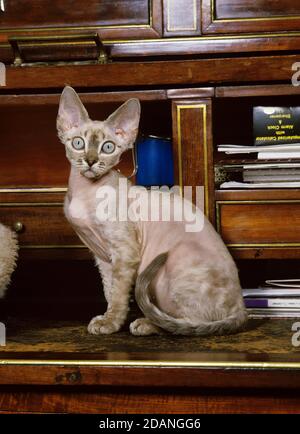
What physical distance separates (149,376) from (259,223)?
0.57 m

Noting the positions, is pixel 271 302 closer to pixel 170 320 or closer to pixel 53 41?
pixel 170 320

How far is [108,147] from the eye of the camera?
58.4 inches

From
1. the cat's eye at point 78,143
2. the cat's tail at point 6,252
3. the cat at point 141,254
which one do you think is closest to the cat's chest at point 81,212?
the cat at point 141,254

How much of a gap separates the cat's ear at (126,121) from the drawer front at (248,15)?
302mm

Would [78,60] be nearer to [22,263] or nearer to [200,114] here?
[200,114]

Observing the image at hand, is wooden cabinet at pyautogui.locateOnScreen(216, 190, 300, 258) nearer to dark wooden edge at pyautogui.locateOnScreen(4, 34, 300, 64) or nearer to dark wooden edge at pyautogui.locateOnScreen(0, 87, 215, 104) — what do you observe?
dark wooden edge at pyautogui.locateOnScreen(0, 87, 215, 104)

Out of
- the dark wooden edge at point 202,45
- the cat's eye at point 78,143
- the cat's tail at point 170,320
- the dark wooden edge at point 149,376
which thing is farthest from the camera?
the dark wooden edge at point 202,45

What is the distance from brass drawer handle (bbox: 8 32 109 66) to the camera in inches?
61.1

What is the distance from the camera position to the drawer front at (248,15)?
1.58 metres

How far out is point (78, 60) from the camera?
5.35 ft

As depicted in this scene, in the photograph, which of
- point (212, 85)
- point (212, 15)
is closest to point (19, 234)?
point (212, 85)

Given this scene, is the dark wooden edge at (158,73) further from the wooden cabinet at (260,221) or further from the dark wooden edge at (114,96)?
the wooden cabinet at (260,221)

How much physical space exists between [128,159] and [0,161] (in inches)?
17.3

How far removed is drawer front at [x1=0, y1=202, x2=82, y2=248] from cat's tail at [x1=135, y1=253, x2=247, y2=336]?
0.34 metres
